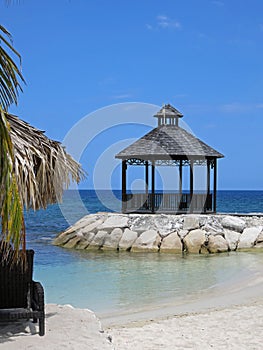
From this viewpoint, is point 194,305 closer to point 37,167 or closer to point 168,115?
point 37,167

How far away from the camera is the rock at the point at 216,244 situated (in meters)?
17.1

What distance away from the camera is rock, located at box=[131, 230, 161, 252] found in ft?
56.3

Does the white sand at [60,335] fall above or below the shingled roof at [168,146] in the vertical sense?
below

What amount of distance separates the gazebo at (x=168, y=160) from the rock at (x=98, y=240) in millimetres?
1240

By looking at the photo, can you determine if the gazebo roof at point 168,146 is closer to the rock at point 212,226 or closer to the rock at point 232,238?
the rock at point 212,226

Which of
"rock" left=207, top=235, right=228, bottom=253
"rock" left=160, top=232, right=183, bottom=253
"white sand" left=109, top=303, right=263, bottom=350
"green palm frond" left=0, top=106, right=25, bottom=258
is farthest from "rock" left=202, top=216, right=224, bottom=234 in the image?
"green palm frond" left=0, top=106, right=25, bottom=258

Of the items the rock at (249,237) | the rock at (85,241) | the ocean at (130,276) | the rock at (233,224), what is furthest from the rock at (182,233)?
the rock at (85,241)

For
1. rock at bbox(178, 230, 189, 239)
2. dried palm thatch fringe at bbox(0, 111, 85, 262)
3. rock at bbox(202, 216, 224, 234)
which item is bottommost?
rock at bbox(178, 230, 189, 239)

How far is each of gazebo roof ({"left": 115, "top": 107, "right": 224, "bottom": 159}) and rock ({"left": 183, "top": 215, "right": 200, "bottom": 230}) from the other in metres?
2.26

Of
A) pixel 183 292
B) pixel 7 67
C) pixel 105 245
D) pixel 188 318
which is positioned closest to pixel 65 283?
pixel 183 292

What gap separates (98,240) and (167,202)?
109 inches

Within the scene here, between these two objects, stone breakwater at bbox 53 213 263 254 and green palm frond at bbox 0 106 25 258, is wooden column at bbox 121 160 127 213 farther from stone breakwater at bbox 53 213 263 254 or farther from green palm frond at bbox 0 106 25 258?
green palm frond at bbox 0 106 25 258

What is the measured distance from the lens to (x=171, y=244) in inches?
673

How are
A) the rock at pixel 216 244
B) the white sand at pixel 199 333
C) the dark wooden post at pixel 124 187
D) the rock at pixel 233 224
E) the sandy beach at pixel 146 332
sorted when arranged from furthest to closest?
the dark wooden post at pixel 124 187
the rock at pixel 233 224
the rock at pixel 216 244
the white sand at pixel 199 333
the sandy beach at pixel 146 332
